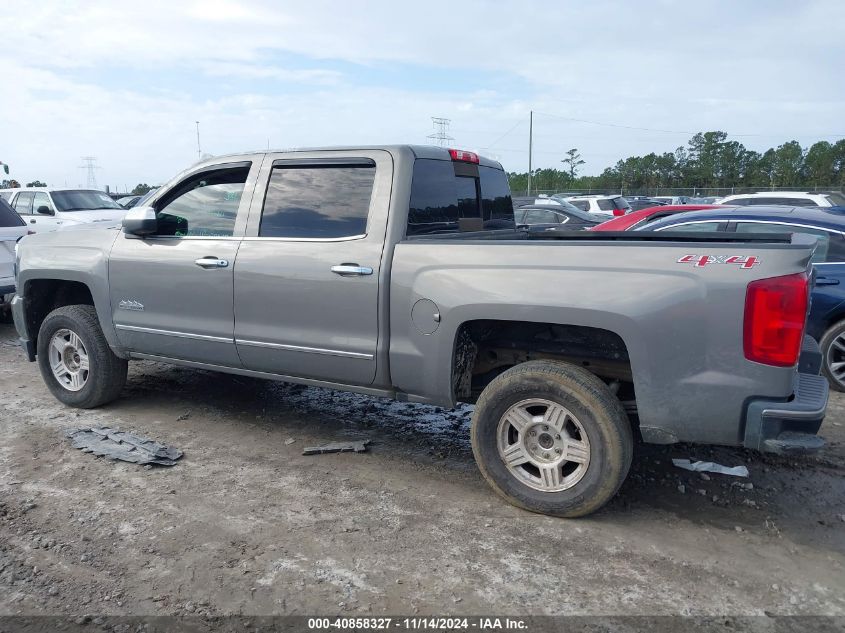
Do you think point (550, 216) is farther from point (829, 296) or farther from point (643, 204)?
point (643, 204)

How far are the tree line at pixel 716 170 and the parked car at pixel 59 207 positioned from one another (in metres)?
49.1

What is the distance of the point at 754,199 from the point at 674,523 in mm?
11495

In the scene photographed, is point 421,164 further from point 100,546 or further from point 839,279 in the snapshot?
point 839,279

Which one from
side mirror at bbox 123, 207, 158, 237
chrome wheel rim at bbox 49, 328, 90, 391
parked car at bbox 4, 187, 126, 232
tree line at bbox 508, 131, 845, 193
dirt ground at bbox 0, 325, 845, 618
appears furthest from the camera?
tree line at bbox 508, 131, 845, 193

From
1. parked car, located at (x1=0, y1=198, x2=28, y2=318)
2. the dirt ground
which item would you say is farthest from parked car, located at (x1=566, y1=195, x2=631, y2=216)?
the dirt ground

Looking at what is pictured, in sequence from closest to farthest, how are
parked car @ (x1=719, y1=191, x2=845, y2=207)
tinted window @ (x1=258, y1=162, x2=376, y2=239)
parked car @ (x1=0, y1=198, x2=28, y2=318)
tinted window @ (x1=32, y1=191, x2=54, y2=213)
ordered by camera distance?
tinted window @ (x1=258, y1=162, x2=376, y2=239) → parked car @ (x1=0, y1=198, x2=28, y2=318) → parked car @ (x1=719, y1=191, x2=845, y2=207) → tinted window @ (x1=32, y1=191, x2=54, y2=213)

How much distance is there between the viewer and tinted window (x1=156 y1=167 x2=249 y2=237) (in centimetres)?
476

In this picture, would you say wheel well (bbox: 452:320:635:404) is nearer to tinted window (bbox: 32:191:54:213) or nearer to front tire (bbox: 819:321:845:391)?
front tire (bbox: 819:321:845:391)

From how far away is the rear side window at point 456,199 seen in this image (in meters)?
4.29

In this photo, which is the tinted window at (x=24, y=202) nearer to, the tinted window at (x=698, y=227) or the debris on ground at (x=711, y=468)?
the tinted window at (x=698, y=227)

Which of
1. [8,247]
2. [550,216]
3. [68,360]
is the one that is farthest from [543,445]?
[550,216]

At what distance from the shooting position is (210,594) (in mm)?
3031

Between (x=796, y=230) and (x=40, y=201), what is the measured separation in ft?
47.8

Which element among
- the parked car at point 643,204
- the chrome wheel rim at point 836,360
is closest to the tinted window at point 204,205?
the chrome wheel rim at point 836,360
